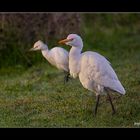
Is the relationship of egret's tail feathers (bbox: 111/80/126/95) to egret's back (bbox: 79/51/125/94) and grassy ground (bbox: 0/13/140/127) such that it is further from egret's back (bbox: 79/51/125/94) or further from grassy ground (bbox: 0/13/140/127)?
grassy ground (bbox: 0/13/140/127)

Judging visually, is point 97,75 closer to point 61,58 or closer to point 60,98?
point 60,98

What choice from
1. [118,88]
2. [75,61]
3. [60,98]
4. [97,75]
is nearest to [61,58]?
[60,98]

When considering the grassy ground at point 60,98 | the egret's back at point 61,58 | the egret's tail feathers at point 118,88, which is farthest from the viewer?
the egret's back at point 61,58

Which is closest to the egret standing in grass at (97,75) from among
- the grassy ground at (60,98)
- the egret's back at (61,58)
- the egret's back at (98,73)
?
the egret's back at (98,73)

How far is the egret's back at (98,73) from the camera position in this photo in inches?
427

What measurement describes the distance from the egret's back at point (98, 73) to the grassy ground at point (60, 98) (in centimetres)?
56

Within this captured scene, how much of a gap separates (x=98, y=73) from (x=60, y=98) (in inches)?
61.7

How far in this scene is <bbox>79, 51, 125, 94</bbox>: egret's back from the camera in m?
10.8

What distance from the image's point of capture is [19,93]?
1295 centimetres

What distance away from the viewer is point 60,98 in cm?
1227

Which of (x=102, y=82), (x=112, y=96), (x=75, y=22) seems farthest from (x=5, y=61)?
(x=102, y=82)

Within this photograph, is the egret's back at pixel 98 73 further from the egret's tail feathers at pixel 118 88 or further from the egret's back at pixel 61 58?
the egret's back at pixel 61 58

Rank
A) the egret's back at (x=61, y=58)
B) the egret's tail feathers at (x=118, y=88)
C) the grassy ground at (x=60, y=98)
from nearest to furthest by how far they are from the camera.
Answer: the egret's tail feathers at (x=118, y=88)
the grassy ground at (x=60, y=98)
the egret's back at (x=61, y=58)
